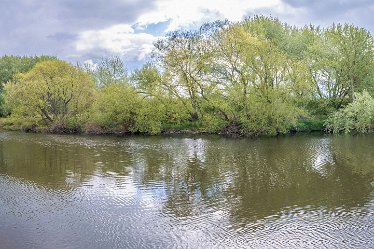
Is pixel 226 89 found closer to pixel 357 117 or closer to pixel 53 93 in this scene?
pixel 357 117

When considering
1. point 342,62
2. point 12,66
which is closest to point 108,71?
point 12,66

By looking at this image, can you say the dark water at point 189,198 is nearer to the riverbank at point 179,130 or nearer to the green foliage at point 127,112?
the riverbank at point 179,130

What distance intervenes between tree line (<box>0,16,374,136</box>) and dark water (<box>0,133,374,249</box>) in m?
14.7

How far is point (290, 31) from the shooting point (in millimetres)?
62844

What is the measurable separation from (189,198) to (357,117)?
3404cm

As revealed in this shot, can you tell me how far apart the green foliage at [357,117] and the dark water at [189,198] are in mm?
13538

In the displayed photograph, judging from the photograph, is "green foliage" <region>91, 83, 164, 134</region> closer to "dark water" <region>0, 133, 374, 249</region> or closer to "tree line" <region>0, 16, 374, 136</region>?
"tree line" <region>0, 16, 374, 136</region>

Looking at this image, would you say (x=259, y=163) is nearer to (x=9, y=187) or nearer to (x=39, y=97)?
(x=9, y=187)

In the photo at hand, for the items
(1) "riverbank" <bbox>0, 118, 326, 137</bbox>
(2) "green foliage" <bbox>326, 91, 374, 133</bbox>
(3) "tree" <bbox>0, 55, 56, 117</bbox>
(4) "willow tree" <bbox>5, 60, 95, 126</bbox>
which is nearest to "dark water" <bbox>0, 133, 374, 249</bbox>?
(2) "green foliage" <bbox>326, 91, 374, 133</bbox>

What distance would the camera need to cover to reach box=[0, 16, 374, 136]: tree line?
157 ft

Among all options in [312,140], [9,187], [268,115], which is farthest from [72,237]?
[268,115]

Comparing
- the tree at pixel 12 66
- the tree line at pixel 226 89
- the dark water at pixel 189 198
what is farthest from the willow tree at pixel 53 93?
the tree at pixel 12 66

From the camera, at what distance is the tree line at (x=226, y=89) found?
4772 cm

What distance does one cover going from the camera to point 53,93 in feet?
182
